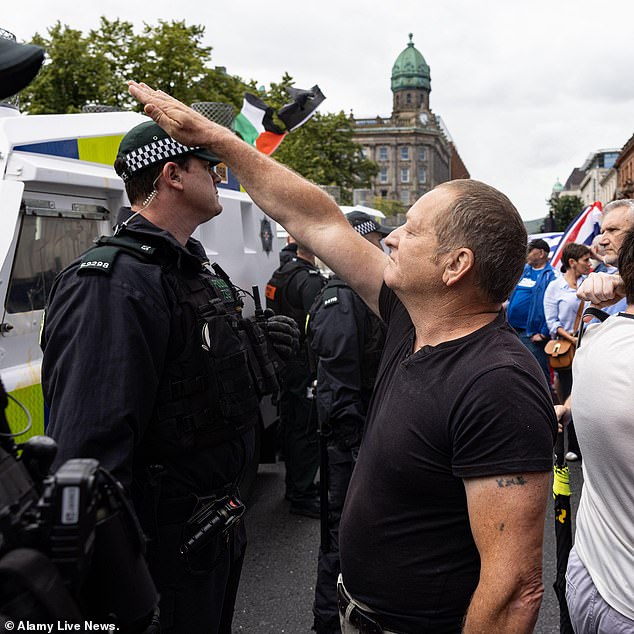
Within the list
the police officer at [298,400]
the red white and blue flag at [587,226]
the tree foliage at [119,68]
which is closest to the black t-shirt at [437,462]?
the police officer at [298,400]

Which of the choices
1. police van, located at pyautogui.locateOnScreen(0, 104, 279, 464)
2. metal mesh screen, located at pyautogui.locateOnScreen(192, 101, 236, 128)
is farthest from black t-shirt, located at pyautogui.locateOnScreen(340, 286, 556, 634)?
metal mesh screen, located at pyautogui.locateOnScreen(192, 101, 236, 128)

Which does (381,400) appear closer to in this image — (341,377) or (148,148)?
(148,148)

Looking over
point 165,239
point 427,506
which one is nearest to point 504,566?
point 427,506

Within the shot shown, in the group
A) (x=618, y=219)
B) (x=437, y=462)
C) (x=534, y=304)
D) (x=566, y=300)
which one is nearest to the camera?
(x=437, y=462)

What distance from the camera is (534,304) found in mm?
7750

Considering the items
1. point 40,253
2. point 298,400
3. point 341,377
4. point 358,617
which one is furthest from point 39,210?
point 298,400

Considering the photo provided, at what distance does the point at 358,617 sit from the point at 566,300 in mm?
5967

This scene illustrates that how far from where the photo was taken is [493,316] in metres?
1.85

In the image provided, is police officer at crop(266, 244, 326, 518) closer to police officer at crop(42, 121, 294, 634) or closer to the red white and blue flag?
police officer at crop(42, 121, 294, 634)

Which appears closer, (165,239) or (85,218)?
(165,239)

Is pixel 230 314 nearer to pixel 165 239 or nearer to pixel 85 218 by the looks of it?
pixel 165 239

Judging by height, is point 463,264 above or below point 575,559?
above

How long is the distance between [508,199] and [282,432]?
450 centimetres

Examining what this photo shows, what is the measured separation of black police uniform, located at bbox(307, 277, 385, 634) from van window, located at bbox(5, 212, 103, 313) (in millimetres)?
1402
